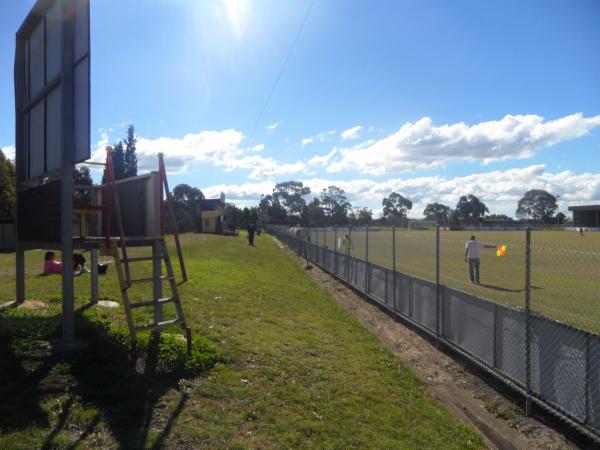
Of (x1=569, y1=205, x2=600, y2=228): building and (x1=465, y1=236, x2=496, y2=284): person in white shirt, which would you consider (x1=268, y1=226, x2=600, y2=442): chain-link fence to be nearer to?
(x1=465, y1=236, x2=496, y2=284): person in white shirt

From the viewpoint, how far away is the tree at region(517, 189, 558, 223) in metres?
147

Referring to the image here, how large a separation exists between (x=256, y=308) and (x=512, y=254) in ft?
72.2

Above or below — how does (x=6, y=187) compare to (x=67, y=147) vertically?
above

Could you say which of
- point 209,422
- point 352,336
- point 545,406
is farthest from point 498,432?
point 352,336

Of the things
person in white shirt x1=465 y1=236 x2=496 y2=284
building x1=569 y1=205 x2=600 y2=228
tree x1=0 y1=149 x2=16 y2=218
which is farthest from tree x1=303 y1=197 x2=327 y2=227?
person in white shirt x1=465 y1=236 x2=496 y2=284

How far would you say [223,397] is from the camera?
5.09m

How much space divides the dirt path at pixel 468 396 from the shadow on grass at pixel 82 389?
318 centimetres

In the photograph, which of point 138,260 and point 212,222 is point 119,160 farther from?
point 138,260

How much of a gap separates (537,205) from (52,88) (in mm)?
161310

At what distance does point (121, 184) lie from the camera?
766cm

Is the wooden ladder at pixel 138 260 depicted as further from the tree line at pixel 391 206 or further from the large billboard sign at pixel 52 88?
the tree line at pixel 391 206

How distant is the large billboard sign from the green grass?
2.33 meters

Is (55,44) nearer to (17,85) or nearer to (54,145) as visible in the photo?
(54,145)

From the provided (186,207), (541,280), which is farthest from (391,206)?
(541,280)
